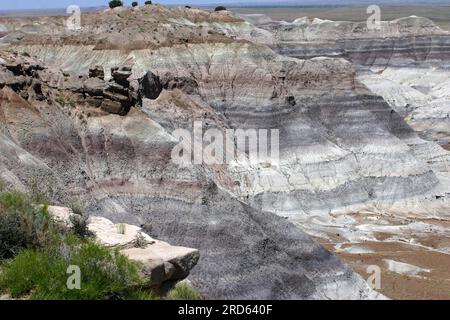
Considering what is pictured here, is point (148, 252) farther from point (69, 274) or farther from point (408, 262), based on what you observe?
point (408, 262)

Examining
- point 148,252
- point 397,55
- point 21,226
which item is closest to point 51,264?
point 21,226

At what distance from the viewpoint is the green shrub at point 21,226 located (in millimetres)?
10172

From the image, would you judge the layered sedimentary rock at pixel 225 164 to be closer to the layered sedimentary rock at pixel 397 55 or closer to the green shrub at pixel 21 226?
the green shrub at pixel 21 226

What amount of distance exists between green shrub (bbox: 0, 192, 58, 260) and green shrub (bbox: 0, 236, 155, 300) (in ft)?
0.99

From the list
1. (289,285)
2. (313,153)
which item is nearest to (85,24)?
(313,153)

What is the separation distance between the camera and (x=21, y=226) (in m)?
10.4

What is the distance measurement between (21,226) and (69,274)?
187cm

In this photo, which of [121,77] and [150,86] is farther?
[150,86]

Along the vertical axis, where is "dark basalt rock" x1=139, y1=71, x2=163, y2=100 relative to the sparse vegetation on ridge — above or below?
below

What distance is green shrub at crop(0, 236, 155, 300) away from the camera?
873cm

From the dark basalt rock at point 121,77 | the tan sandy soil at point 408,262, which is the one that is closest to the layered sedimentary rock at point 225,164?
the dark basalt rock at point 121,77

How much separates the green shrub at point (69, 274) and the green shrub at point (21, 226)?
302 millimetres

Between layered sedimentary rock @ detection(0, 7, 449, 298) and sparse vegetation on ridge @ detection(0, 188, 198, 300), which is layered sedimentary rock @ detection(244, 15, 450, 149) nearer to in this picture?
layered sedimentary rock @ detection(0, 7, 449, 298)

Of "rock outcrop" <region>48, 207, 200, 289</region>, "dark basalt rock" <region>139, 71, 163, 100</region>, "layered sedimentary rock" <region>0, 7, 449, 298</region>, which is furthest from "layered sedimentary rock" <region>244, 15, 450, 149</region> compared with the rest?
"rock outcrop" <region>48, 207, 200, 289</region>
